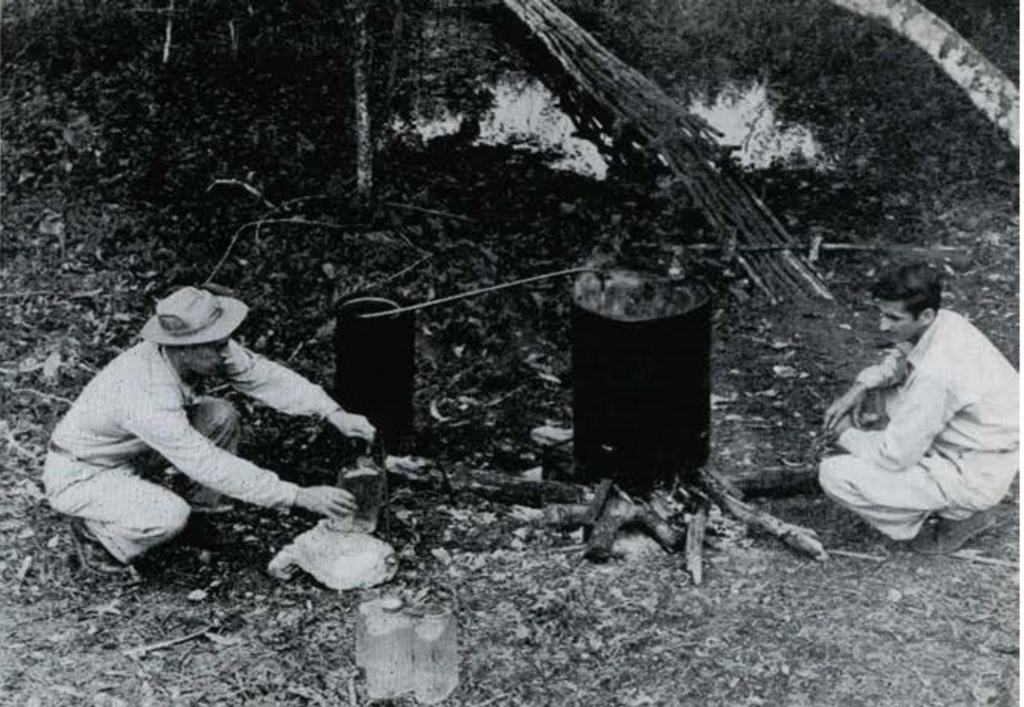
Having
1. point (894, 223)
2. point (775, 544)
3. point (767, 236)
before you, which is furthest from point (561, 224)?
point (775, 544)

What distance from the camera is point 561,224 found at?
8273 mm

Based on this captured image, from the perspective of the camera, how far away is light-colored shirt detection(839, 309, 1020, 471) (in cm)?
481

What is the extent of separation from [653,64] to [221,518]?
21.6ft

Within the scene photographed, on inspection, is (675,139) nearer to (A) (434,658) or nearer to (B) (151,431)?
(B) (151,431)

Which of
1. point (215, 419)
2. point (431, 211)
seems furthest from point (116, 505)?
point (431, 211)

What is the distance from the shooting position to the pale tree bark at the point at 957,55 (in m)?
7.79

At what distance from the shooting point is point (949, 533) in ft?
16.7

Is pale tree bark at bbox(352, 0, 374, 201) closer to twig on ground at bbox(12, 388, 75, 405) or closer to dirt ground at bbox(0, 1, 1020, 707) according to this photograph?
dirt ground at bbox(0, 1, 1020, 707)

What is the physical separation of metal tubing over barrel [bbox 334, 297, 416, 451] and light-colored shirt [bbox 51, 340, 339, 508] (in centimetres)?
68

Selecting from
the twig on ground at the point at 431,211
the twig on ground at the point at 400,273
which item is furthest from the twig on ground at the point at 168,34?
the twig on ground at the point at 400,273

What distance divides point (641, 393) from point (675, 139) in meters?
3.89

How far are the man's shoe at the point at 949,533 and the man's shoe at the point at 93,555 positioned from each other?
11.1ft

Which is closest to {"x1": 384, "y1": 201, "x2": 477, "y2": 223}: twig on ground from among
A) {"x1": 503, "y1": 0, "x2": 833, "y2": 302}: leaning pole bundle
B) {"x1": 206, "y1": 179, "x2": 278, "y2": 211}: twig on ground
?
{"x1": 206, "y1": 179, "x2": 278, "y2": 211}: twig on ground

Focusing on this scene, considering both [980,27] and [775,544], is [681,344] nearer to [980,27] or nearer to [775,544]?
[775,544]
